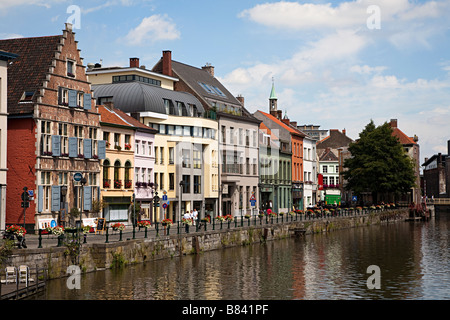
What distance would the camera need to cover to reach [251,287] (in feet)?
A: 111

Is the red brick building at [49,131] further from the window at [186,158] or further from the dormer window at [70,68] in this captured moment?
the window at [186,158]


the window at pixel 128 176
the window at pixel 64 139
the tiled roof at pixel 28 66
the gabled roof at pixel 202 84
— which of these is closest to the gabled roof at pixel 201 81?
the gabled roof at pixel 202 84

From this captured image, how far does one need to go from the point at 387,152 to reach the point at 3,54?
7063 cm

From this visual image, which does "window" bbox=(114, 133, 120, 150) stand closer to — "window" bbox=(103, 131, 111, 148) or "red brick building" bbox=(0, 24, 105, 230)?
"window" bbox=(103, 131, 111, 148)

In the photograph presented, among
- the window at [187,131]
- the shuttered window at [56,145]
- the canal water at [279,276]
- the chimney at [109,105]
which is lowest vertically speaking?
the canal water at [279,276]

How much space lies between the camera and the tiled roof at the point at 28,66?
4872cm

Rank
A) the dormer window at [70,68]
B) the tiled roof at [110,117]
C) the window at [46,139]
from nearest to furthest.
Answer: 1. the window at [46,139]
2. the dormer window at [70,68]
3. the tiled roof at [110,117]

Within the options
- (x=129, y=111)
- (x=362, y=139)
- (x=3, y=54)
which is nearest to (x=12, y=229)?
(x=3, y=54)

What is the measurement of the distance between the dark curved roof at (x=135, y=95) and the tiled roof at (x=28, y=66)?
13365mm

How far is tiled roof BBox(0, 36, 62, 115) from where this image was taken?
4872cm

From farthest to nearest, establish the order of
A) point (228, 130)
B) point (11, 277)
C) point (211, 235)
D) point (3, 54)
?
point (228, 130)
point (211, 235)
point (3, 54)
point (11, 277)
